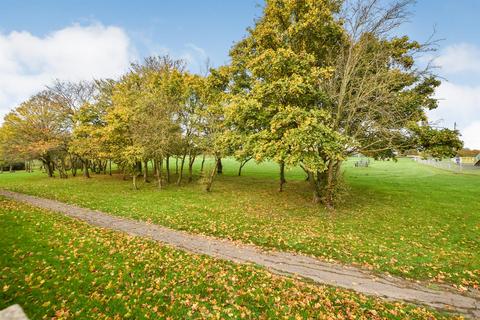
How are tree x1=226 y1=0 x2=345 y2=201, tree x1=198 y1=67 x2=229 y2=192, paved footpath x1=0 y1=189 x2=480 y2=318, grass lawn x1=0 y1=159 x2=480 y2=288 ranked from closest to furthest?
paved footpath x1=0 y1=189 x2=480 y2=318 < grass lawn x1=0 y1=159 x2=480 y2=288 < tree x1=226 y1=0 x2=345 y2=201 < tree x1=198 y1=67 x2=229 y2=192

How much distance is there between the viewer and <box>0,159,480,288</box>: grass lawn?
10.6 metres

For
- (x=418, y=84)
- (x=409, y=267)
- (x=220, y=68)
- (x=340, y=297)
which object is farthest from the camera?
(x=220, y=68)

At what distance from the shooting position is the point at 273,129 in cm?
1540

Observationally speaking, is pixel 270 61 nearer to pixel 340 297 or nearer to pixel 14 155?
pixel 340 297

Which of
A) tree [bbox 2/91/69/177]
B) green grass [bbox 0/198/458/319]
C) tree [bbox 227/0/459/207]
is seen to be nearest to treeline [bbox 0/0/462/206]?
tree [bbox 227/0/459/207]

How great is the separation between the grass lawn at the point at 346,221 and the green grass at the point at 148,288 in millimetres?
3413

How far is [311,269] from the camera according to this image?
948 cm

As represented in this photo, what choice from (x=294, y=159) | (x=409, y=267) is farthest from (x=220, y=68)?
(x=409, y=267)

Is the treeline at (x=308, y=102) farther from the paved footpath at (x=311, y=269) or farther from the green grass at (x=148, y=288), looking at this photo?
the green grass at (x=148, y=288)

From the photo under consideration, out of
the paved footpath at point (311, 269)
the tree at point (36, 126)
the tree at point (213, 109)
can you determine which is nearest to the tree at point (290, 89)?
the tree at point (213, 109)

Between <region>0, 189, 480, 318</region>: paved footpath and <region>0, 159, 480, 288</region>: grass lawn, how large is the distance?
0.86m

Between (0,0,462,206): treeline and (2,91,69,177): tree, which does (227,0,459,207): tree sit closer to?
(0,0,462,206): treeline

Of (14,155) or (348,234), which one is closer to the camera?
(348,234)

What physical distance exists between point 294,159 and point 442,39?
12.1 metres
